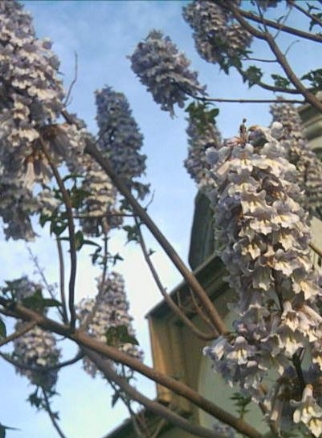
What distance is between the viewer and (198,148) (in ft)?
21.6

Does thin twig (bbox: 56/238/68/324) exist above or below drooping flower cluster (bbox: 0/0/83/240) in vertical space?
below

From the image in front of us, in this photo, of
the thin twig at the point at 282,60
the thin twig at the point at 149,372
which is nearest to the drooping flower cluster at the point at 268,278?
the thin twig at the point at 149,372

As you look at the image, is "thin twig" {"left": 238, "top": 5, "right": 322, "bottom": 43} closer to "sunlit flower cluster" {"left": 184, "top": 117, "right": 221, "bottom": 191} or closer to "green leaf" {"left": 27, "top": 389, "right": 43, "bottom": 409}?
"sunlit flower cluster" {"left": 184, "top": 117, "right": 221, "bottom": 191}

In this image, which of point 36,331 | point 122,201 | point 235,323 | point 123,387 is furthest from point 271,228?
point 36,331

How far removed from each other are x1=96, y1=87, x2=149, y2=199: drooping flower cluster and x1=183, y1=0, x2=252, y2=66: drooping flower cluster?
868mm

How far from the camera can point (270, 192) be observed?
10.4 ft

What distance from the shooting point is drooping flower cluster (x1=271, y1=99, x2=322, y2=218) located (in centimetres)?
663

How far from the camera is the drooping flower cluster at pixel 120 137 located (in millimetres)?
5840

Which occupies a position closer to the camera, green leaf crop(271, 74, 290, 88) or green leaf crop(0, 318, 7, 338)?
green leaf crop(0, 318, 7, 338)

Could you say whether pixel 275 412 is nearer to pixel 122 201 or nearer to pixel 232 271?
pixel 232 271

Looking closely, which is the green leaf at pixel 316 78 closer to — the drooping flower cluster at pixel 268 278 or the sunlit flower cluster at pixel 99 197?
the sunlit flower cluster at pixel 99 197

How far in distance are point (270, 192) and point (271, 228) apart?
0.19 meters

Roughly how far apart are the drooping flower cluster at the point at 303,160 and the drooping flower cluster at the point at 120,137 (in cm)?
104

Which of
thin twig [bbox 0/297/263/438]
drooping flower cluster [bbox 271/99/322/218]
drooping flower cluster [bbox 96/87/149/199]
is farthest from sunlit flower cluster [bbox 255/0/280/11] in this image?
thin twig [bbox 0/297/263/438]
